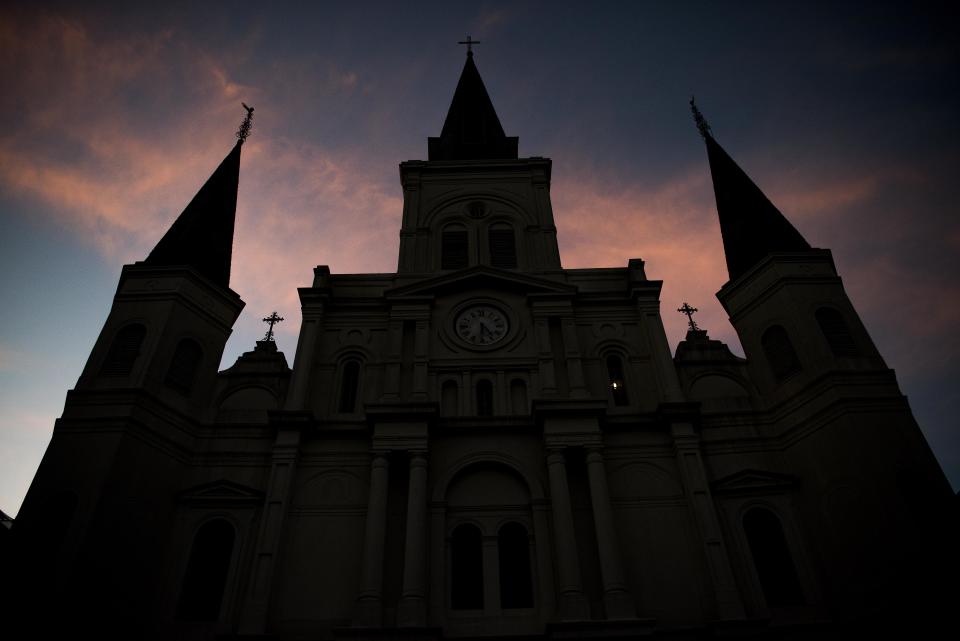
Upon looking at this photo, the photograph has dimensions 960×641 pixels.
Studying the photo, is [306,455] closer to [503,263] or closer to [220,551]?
[220,551]

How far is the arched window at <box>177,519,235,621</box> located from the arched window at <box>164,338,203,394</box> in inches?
164

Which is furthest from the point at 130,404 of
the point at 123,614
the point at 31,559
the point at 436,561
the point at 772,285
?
the point at 772,285

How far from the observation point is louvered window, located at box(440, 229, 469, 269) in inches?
901

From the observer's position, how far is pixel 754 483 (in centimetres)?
1664

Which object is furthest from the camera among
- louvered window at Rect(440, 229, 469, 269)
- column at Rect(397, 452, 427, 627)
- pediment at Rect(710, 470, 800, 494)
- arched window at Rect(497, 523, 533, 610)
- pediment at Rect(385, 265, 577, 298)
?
louvered window at Rect(440, 229, 469, 269)

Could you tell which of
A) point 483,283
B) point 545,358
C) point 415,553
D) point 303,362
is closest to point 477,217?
point 483,283

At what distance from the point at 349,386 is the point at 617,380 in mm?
8406

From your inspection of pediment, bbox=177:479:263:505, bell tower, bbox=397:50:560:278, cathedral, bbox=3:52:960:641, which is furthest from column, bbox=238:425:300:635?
bell tower, bbox=397:50:560:278

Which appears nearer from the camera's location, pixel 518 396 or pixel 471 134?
pixel 518 396

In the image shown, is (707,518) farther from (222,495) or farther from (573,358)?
(222,495)

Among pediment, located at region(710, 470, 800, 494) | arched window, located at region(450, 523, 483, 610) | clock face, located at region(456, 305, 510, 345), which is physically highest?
clock face, located at region(456, 305, 510, 345)

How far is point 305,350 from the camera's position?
19516mm

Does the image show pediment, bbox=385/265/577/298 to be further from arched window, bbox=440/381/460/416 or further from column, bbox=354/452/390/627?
column, bbox=354/452/390/627

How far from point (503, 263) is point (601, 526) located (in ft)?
34.6
